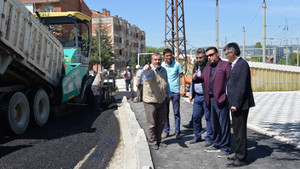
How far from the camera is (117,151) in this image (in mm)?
6211

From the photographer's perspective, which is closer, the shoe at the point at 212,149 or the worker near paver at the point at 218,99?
the worker near paver at the point at 218,99

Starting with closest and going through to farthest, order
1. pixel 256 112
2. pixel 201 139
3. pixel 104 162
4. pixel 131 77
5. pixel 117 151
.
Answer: pixel 104 162
pixel 117 151
pixel 201 139
pixel 256 112
pixel 131 77

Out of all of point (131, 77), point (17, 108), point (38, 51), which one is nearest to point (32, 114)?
point (17, 108)

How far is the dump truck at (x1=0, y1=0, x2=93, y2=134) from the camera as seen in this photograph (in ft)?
23.0

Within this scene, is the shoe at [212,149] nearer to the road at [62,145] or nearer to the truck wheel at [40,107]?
the road at [62,145]

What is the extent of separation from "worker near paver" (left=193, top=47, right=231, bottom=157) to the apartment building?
2318 inches

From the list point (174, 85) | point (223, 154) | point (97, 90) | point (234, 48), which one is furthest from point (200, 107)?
point (97, 90)

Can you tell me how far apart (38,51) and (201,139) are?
4.77 m

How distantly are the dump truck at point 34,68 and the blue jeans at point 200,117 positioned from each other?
4017mm

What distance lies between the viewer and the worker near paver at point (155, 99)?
5945 mm

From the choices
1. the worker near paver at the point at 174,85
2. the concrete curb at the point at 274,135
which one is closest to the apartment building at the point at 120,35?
the concrete curb at the point at 274,135

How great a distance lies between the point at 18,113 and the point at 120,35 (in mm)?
69123

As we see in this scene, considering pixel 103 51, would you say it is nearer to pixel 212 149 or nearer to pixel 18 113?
pixel 18 113

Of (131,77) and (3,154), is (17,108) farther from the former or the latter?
(131,77)
